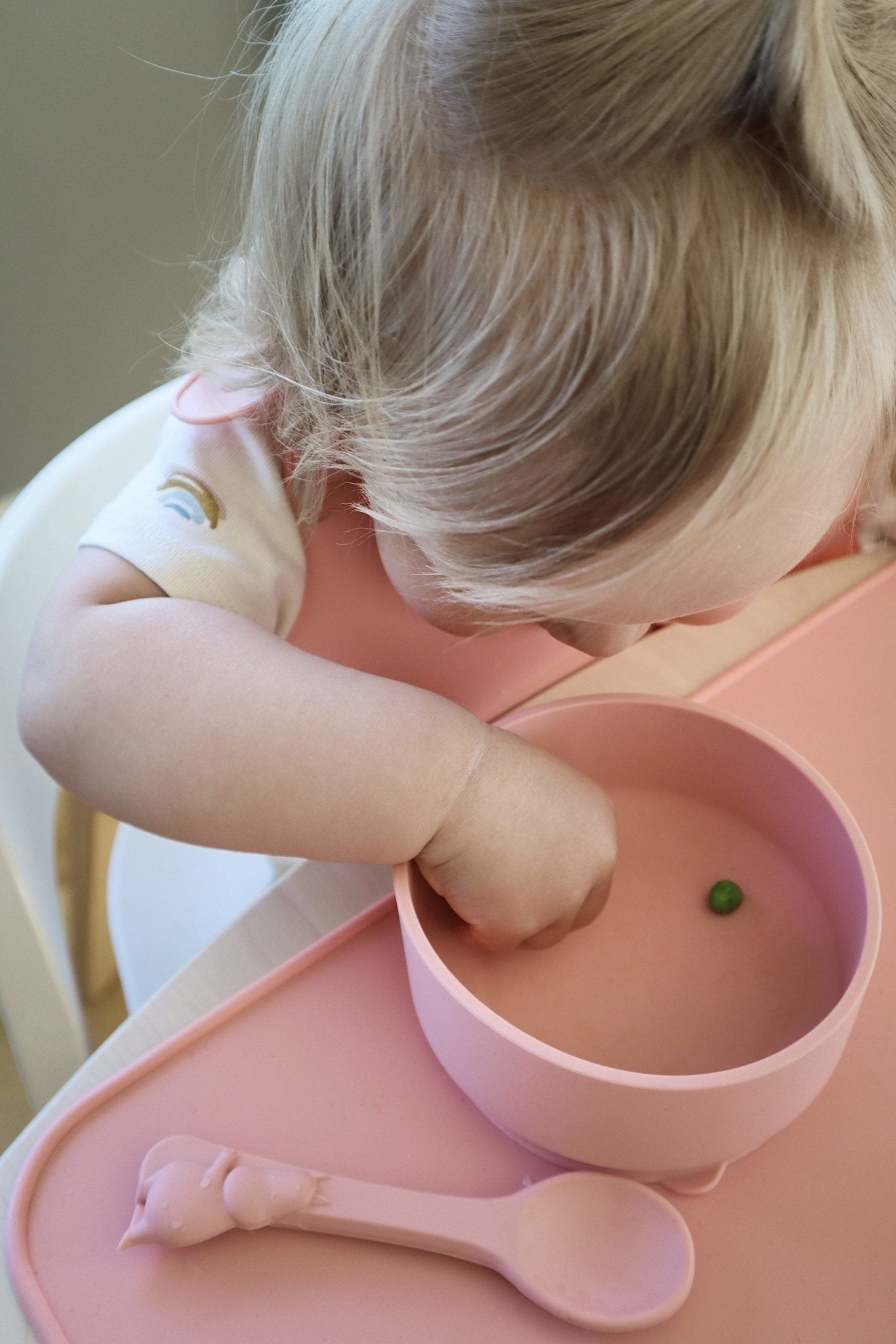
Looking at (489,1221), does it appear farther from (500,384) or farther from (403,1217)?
(500,384)

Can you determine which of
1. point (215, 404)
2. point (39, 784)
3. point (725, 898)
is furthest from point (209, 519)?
point (725, 898)

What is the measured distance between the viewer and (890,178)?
29 cm

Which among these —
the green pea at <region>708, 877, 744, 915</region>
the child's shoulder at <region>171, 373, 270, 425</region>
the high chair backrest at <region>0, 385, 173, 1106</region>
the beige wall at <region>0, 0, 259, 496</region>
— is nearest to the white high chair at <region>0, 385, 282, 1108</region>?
the high chair backrest at <region>0, 385, 173, 1106</region>

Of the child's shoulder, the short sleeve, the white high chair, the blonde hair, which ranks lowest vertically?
the white high chair

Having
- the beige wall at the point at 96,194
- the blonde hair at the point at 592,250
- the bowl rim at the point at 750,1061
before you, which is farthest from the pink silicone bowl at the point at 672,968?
the beige wall at the point at 96,194

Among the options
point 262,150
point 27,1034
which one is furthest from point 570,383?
point 27,1034

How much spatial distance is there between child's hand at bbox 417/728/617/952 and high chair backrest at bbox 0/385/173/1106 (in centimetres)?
20

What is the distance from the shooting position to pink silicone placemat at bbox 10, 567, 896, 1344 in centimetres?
33

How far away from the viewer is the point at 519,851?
0.40 meters

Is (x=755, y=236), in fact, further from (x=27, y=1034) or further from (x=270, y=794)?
(x=27, y=1034)

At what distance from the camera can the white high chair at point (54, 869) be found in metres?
0.49

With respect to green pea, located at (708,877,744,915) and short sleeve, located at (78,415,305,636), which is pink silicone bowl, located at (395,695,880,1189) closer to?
green pea, located at (708,877,744,915)

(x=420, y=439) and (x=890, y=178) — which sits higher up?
(x=890, y=178)

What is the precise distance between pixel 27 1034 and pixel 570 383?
39cm
